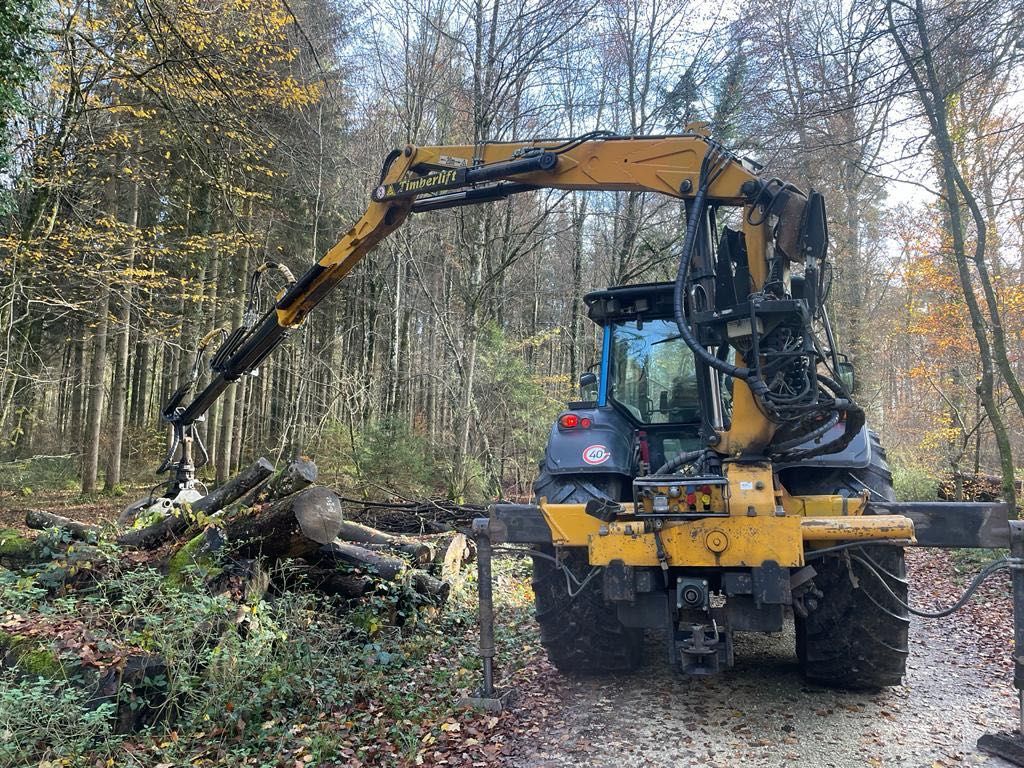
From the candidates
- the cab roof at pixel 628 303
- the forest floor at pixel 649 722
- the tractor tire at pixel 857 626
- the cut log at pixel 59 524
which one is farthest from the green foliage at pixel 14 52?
the tractor tire at pixel 857 626

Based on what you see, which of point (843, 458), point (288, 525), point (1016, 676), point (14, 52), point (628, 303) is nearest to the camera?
point (1016, 676)

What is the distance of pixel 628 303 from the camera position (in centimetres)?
515

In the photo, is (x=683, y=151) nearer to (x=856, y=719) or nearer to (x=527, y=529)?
(x=527, y=529)

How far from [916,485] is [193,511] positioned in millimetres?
11399

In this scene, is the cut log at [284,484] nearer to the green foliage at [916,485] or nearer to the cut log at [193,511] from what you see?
the cut log at [193,511]

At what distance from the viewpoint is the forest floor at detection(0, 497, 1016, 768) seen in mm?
3439

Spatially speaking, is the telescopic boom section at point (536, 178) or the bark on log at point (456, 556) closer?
the telescopic boom section at point (536, 178)

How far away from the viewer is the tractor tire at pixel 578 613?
428 centimetres

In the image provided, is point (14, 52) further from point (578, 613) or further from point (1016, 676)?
point (1016, 676)

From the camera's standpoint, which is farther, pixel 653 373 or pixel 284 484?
pixel 284 484

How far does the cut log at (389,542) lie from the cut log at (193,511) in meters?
0.98

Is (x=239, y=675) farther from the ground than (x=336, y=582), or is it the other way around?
(x=336, y=582)

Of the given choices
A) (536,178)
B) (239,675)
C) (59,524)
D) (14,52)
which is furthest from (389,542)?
(14,52)

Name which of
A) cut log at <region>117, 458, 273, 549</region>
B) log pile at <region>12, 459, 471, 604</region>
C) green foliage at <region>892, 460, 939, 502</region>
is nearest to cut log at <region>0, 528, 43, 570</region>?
log pile at <region>12, 459, 471, 604</region>
